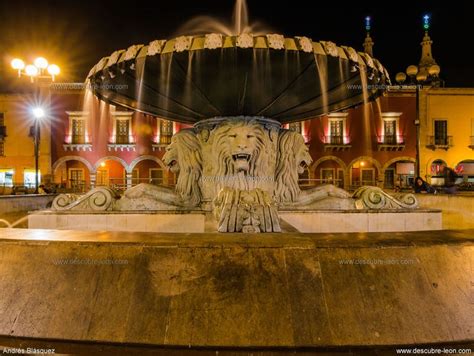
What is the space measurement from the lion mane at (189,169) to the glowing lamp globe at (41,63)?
34.1 feet

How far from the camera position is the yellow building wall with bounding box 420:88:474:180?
2823 cm

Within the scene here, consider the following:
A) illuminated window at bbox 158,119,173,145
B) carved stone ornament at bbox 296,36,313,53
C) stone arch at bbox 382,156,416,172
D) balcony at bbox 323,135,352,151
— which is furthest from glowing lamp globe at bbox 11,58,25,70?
stone arch at bbox 382,156,416,172

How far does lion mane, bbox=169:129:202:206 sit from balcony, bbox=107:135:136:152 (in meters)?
23.7

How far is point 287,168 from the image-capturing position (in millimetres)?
4984

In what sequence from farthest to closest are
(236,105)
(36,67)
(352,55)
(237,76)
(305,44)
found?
(36,67) → (236,105) → (237,76) → (352,55) → (305,44)

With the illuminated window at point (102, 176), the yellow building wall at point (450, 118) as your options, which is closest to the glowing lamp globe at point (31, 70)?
the illuminated window at point (102, 176)

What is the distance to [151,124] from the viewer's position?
27.6 m

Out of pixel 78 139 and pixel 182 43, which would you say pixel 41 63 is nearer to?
pixel 182 43

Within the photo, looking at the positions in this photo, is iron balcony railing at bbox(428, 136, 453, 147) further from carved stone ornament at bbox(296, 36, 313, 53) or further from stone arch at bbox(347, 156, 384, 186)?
carved stone ornament at bbox(296, 36, 313, 53)

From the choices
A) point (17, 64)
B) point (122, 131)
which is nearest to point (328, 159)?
point (122, 131)

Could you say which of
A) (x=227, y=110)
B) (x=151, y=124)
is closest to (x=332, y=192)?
(x=227, y=110)

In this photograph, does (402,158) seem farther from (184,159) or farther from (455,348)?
(455,348)

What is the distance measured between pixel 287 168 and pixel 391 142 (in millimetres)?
26197

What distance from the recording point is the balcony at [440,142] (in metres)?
28.2
